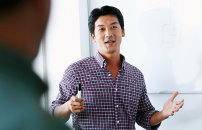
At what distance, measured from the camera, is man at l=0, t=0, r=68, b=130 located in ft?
0.45

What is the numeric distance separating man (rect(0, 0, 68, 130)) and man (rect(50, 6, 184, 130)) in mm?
920

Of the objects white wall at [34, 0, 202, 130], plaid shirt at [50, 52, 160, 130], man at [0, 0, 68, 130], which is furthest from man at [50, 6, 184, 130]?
man at [0, 0, 68, 130]

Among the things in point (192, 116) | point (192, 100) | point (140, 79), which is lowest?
point (192, 116)

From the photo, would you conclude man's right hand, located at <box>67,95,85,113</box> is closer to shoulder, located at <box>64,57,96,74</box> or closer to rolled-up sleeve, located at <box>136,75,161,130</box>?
shoulder, located at <box>64,57,96,74</box>

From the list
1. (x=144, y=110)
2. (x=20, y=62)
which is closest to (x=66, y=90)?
(x=144, y=110)

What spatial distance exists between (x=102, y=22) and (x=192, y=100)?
2.67 feet

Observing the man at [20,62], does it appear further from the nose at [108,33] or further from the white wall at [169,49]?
the white wall at [169,49]

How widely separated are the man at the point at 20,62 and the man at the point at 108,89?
3.02 ft

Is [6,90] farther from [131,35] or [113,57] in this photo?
[131,35]

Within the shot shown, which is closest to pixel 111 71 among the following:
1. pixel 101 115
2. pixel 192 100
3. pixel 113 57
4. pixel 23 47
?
pixel 113 57

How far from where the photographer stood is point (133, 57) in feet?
4.92

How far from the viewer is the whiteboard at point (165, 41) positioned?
133 centimetres

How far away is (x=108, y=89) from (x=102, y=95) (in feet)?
0.16

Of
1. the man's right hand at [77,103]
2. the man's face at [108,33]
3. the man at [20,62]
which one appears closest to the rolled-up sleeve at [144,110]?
the man's face at [108,33]
